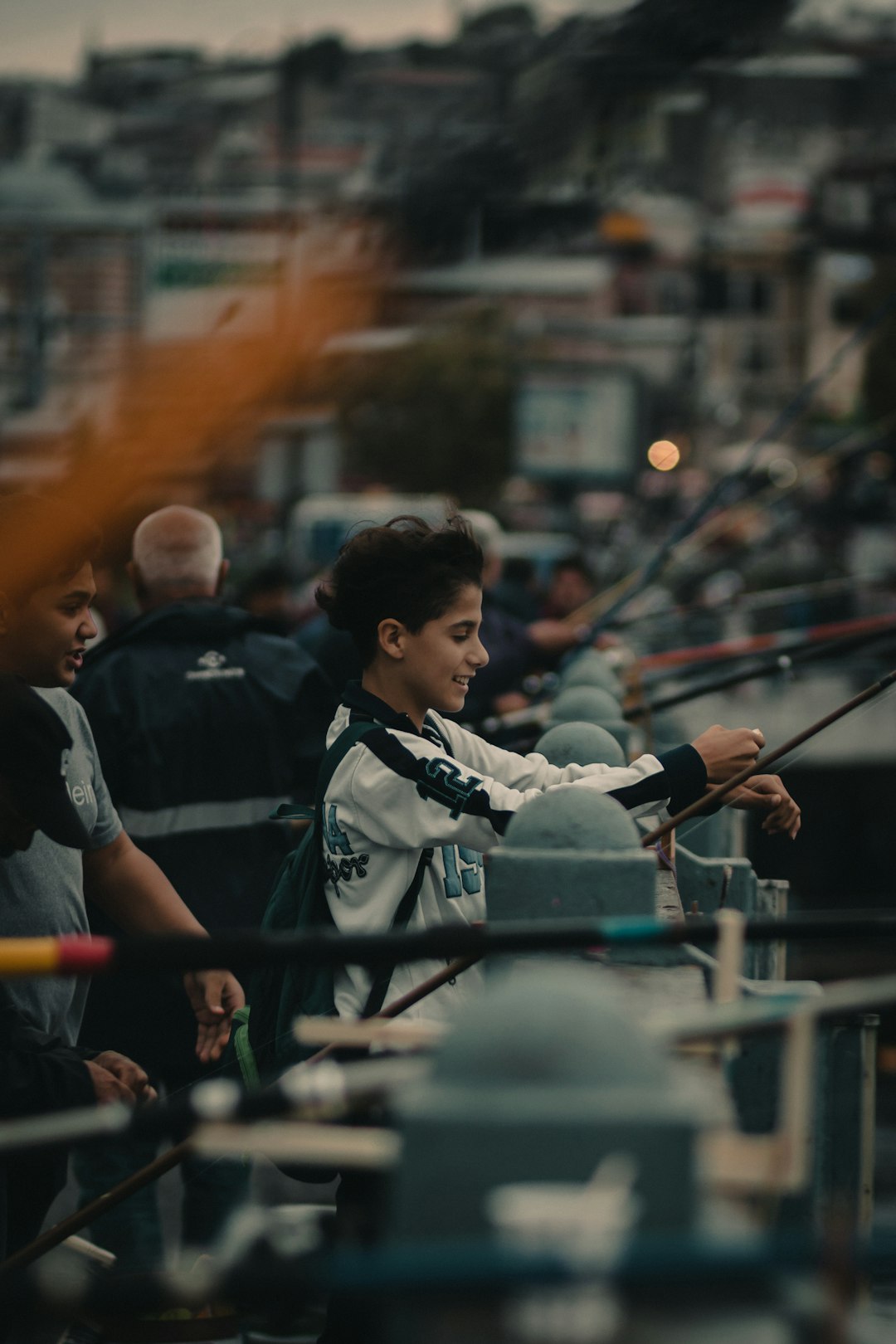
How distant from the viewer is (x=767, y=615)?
69.2 feet

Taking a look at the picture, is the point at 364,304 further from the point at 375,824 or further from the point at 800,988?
the point at 800,988

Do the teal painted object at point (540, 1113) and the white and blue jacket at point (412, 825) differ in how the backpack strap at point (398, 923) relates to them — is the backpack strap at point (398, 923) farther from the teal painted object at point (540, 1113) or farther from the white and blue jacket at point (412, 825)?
the teal painted object at point (540, 1113)

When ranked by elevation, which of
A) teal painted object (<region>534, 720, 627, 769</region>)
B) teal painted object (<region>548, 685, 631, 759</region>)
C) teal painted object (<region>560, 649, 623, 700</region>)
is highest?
teal painted object (<region>534, 720, 627, 769</region>)

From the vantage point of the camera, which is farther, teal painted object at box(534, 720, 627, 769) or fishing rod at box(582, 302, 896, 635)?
fishing rod at box(582, 302, 896, 635)

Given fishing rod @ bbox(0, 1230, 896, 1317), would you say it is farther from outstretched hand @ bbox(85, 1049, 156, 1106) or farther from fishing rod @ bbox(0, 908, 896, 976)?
outstretched hand @ bbox(85, 1049, 156, 1106)

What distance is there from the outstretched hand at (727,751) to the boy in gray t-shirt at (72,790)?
1.06 meters

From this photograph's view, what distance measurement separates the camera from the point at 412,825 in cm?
334

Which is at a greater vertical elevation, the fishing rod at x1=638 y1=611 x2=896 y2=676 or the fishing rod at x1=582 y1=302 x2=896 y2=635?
the fishing rod at x1=582 y1=302 x2=896 y2=635

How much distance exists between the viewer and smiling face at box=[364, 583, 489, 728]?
356cm

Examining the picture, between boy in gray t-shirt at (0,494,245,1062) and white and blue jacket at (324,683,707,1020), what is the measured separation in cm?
44

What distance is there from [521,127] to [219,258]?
3.43ft

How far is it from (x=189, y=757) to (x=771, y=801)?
2121 mm

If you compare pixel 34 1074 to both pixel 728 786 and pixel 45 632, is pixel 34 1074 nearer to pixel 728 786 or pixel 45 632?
pixel 45 632

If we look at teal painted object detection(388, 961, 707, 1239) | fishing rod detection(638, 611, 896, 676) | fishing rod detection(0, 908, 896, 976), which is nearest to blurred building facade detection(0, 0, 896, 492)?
fishing rod detection(638, 611, 896, 676)
